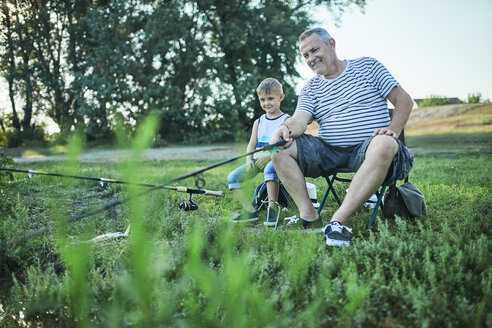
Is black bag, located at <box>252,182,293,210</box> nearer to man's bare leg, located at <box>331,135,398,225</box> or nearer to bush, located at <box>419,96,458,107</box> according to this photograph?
man's bare leg, located at <box>331,135,398,225</box>

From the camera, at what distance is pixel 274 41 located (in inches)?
622

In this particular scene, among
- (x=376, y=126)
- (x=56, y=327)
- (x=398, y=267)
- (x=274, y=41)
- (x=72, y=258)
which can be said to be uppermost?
(x=274, y=41)

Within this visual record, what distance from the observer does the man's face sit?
3.01 m

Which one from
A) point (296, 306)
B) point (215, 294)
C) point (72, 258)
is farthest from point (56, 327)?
point (296, 306)

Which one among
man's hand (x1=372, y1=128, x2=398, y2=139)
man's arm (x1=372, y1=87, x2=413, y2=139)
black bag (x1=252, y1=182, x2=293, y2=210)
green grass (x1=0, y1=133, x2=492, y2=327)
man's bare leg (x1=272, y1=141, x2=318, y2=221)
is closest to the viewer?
green grass (x1=0, y1=133, x2=492, y2=327)

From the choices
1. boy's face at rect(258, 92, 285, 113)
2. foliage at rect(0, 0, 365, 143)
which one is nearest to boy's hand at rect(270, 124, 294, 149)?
boy's face at rect(258, 92, 285, 113)

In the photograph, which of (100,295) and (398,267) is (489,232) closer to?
(398,267)

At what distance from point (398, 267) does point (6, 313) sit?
74.5 inches

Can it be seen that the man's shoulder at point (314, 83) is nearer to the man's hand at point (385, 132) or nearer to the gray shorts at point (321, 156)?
the gray shorts at point (321, 156)

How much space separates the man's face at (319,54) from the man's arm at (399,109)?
19.9 inches

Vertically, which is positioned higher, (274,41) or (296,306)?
(274,41)

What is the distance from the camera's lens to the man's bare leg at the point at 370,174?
8.20 feet

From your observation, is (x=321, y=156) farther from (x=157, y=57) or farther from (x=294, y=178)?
(x=157, y=57)

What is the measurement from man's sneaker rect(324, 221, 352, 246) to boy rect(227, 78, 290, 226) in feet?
2.46
